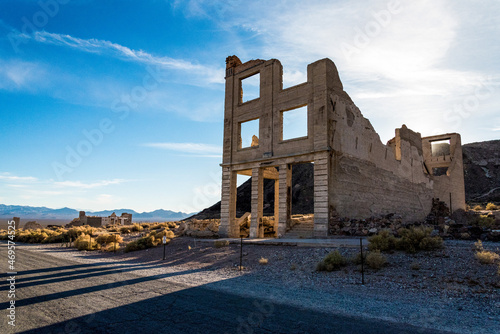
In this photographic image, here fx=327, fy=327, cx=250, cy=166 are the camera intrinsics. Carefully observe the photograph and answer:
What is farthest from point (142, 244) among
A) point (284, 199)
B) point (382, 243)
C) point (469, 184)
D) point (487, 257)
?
point (469, 184)

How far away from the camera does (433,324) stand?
5500mm

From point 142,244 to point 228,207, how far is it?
6040 mm

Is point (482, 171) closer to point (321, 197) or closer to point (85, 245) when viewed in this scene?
point (321, 197)

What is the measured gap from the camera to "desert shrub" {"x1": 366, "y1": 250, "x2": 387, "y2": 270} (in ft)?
32.6

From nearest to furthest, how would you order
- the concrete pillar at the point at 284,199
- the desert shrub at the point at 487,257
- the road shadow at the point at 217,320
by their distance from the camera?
the road shadow at the point at 217,320
the desert shrub at the point at 487,257
the concrete pillar at the point at 284,199

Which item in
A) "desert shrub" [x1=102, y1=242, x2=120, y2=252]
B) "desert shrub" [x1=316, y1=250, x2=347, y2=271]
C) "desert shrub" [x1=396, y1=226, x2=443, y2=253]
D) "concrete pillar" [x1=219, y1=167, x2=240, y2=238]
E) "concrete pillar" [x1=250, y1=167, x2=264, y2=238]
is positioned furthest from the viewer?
"concrete pillar" [x1=219, y1=167, x2=240, y2=238]

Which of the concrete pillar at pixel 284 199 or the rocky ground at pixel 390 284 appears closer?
the rocky ground at pixel 390 284

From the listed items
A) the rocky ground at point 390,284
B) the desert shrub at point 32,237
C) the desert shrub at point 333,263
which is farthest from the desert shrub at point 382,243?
the desert shrub at point 32,237

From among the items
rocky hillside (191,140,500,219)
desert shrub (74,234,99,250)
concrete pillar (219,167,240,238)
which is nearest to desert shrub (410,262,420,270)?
concrete pillar (219,167,240,238)

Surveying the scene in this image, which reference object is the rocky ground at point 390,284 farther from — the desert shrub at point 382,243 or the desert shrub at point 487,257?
the desert shrub at point 382,243

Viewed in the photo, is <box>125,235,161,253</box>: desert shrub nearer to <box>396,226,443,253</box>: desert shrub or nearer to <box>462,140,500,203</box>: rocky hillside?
<box>396,226,443,253</box>: desert shrub

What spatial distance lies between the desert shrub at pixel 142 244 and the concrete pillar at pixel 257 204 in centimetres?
607

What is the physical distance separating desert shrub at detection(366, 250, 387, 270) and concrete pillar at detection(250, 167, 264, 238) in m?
10.9

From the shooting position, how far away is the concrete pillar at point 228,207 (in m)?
22.3
